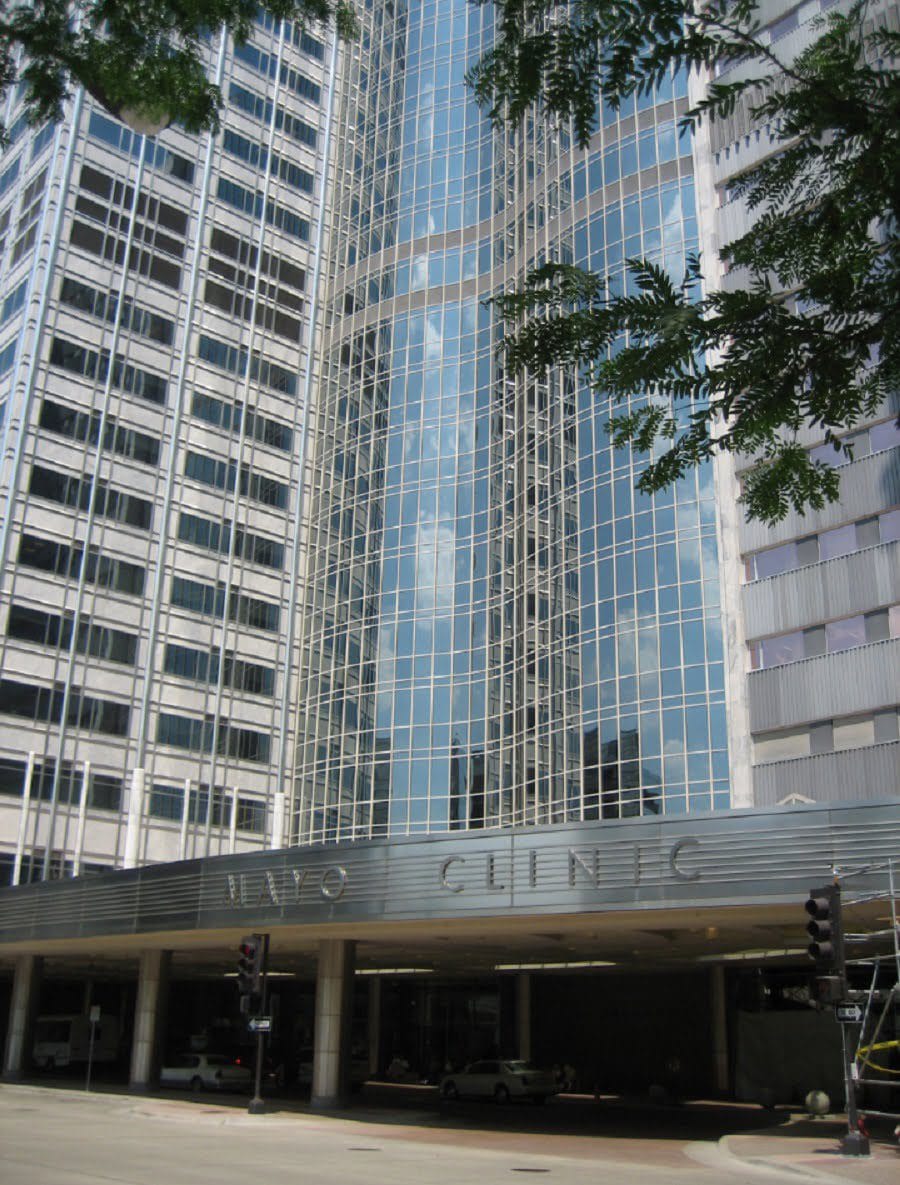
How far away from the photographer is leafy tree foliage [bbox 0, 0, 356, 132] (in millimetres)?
10211

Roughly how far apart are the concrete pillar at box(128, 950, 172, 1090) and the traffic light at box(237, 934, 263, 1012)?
1178 cm

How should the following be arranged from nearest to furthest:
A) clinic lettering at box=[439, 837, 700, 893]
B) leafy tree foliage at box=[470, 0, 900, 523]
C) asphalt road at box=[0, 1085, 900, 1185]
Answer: leafy tree foliage at box=[470, 0, 900, 523], asphalt road at box=[0, 1085, 900, 1185], clinic lettering at box=[439, 837, 700, 893]

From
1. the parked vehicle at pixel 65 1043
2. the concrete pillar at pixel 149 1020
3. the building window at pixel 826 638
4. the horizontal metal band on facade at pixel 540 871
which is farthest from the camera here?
the parked vehicle at pixel 65 1043

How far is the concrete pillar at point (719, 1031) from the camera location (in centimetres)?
4078

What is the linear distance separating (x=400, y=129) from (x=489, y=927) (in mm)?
48079

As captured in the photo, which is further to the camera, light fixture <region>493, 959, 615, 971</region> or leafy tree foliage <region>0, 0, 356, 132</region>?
light fixture <region>493, 959, 615, 971</region>

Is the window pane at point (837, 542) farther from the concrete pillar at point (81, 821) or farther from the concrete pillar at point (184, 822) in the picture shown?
the concrete pillar at point (81, 821)

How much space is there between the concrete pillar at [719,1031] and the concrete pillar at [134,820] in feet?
85.2

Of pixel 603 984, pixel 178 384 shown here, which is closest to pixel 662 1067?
pixel 603 984

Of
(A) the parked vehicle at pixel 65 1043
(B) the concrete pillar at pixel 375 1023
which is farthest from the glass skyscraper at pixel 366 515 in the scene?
(A) the parked vehicle at pixel 65 1043

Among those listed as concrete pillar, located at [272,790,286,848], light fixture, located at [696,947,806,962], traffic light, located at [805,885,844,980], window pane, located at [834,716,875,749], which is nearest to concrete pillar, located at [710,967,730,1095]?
light fixture, located at [696,947,806,962]

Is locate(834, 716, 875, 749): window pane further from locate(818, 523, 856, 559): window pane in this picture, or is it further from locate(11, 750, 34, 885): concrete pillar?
locate(11, 750, 34, 885): concrete pillar

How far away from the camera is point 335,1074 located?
3189cm

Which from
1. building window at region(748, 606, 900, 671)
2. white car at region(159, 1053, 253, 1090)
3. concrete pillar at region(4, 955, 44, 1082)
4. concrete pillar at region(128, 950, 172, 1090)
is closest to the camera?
building window at region(748, 606, 900, 671)
